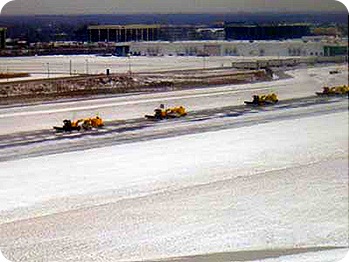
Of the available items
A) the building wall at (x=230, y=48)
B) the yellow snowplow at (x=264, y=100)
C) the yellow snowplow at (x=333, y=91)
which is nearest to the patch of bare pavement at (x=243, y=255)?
the building wall at (x=230, y=48)

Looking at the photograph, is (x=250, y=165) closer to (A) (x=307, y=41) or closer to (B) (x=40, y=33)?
(A) (x=307, y=41)

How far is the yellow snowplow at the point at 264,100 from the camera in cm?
380

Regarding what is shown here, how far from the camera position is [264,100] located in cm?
387

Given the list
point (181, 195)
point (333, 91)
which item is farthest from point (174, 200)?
point (333, 91)

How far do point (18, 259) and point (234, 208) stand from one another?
3.26 feet

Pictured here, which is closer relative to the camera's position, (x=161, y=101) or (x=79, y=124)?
(x=79, y=124)

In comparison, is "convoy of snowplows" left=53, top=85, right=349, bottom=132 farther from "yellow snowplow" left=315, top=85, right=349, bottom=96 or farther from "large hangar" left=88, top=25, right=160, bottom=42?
"large hangar" left=88, top=25, right=160, bottom=42

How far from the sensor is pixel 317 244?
296 cm

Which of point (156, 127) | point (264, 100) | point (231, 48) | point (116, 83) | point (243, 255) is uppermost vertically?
point (231, 48)

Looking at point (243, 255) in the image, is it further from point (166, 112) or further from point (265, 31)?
point (265, 31)

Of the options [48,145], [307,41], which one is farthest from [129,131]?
[307,41]

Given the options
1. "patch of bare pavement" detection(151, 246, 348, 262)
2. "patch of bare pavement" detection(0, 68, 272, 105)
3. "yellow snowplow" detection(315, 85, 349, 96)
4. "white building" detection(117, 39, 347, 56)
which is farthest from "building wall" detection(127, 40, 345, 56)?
"patch of bare pavement" detection(151, 246, 348, 262)

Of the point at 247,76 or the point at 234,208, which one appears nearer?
the point at 234,208

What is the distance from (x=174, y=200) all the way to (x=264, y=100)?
0.93 meters
